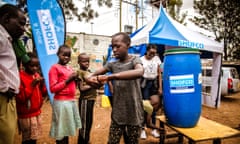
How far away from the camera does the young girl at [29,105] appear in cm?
233

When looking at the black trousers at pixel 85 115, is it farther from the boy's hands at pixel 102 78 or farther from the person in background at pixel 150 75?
the boy's hands at pixel 102 78

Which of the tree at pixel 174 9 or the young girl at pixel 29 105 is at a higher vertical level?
the tree at pixel 174 9

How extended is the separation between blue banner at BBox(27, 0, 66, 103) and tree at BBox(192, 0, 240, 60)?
14332mm

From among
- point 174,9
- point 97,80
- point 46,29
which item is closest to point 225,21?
point 174,9

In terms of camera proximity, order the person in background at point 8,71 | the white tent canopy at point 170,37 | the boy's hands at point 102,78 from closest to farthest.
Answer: the person in background at point 8,71 < the boy's hands at point 102,78 < the white tent canopy at point 170,37

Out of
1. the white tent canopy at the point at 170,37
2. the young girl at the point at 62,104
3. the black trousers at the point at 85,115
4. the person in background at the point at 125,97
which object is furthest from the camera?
the white tent canopy at the point at 170,37

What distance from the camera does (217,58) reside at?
20.4ft

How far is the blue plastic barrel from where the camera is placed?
8.04ft

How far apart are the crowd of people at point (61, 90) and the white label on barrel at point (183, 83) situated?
1.62 ft

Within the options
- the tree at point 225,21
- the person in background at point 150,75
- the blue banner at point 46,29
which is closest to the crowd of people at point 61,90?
the person in background at point 150,75

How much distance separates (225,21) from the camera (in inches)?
642

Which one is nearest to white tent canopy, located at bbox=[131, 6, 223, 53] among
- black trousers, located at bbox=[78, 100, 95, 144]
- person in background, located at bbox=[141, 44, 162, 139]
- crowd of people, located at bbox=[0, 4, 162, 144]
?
person in background, located at bbox=[141, 44, 162, 139]

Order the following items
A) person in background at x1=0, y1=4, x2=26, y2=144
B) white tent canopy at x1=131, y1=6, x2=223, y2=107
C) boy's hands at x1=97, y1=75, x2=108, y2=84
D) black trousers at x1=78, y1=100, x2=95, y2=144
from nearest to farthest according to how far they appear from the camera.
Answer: person in background at x1=0, y1=4, x2=26, y2=144, boy's hands at x1=97, y1=75, x2=108, y2=84, black trousers at x1=78, y1=100, x2=95, y2=144, white tent canopy at x1=131, y1=6, x2=223, y2=107

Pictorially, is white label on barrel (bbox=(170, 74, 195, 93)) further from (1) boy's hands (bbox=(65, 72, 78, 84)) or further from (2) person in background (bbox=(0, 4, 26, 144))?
(2) person in background (bbox=(0, 4, 26, 144))
